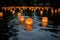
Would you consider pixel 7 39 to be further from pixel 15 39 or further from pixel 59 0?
pixel 59 0

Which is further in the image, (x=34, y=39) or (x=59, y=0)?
(x=59, y=0)

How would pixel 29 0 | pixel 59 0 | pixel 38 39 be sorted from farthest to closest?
pixel 29 0 < pixel 59 0 < pixel 38 39

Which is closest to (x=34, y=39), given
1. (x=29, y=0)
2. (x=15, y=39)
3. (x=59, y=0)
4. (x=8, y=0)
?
(x=15, y=39)

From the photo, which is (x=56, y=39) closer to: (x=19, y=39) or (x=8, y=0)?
(x=19, y=39)

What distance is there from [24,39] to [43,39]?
960 mm

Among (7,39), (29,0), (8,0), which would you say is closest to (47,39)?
(7,39)

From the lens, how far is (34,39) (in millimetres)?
10945

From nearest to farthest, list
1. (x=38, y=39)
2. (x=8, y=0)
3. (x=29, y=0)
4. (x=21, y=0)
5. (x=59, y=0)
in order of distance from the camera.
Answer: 1. (x=38, y=39)
2. (x=59, y=0)
3. (x=8, y=0)
4. (x=29, y=0)
5. (x=21, y=0)

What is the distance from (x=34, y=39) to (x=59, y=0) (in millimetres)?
43134

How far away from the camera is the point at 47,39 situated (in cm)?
1091

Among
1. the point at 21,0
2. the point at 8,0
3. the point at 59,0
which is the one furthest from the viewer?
the point at 21,0

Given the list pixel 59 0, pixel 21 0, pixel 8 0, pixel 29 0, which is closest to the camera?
pixel 59 0

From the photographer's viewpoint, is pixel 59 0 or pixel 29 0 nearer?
pixel 59 0

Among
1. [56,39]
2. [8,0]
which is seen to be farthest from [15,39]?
[8,0]
